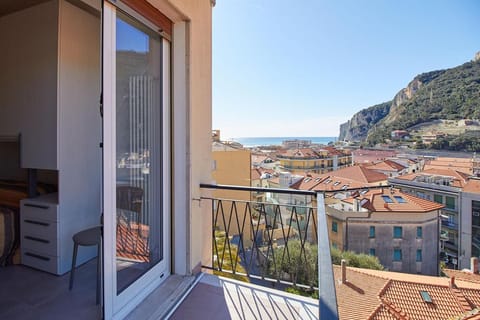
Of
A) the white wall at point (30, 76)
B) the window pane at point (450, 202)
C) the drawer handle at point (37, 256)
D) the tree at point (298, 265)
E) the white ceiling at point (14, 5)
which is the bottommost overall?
the window pane at point (450, 202)

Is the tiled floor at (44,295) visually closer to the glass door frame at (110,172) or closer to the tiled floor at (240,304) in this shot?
the glass door frame at (110,172)

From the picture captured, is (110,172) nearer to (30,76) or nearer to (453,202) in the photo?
(30,76)

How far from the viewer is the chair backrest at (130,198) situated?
4.82 feet

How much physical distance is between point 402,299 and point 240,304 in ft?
Result: 15.1

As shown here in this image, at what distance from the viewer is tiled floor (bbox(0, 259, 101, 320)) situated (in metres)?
1.57

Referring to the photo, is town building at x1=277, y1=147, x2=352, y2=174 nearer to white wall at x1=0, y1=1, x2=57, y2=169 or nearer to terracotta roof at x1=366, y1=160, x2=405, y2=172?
terracotta roof at x1=366, y1=160, x2=405, y2=172

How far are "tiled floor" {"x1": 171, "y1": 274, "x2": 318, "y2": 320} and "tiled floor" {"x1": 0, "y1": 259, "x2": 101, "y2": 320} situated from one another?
0.59 metres

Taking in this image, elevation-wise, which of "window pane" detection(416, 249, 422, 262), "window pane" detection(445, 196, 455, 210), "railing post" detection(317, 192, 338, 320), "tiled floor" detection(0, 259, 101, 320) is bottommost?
"window pane" detection(416, 249, 422, 262)

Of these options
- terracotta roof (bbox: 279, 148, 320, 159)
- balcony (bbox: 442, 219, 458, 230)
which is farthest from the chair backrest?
terracotta roof (bbox: 279, 148, 320, 159)

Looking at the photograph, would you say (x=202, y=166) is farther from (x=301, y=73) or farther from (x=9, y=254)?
→ (x=301, y=73)

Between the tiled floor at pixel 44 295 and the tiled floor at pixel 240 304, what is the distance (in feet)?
1.94

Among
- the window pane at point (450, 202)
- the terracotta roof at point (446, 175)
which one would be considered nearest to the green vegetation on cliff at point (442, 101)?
the terracotta roof at point (446, 175)

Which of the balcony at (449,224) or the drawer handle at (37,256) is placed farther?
the balcony at (449,224)

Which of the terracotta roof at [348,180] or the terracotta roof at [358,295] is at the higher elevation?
the terracotta roof at [348,180]
